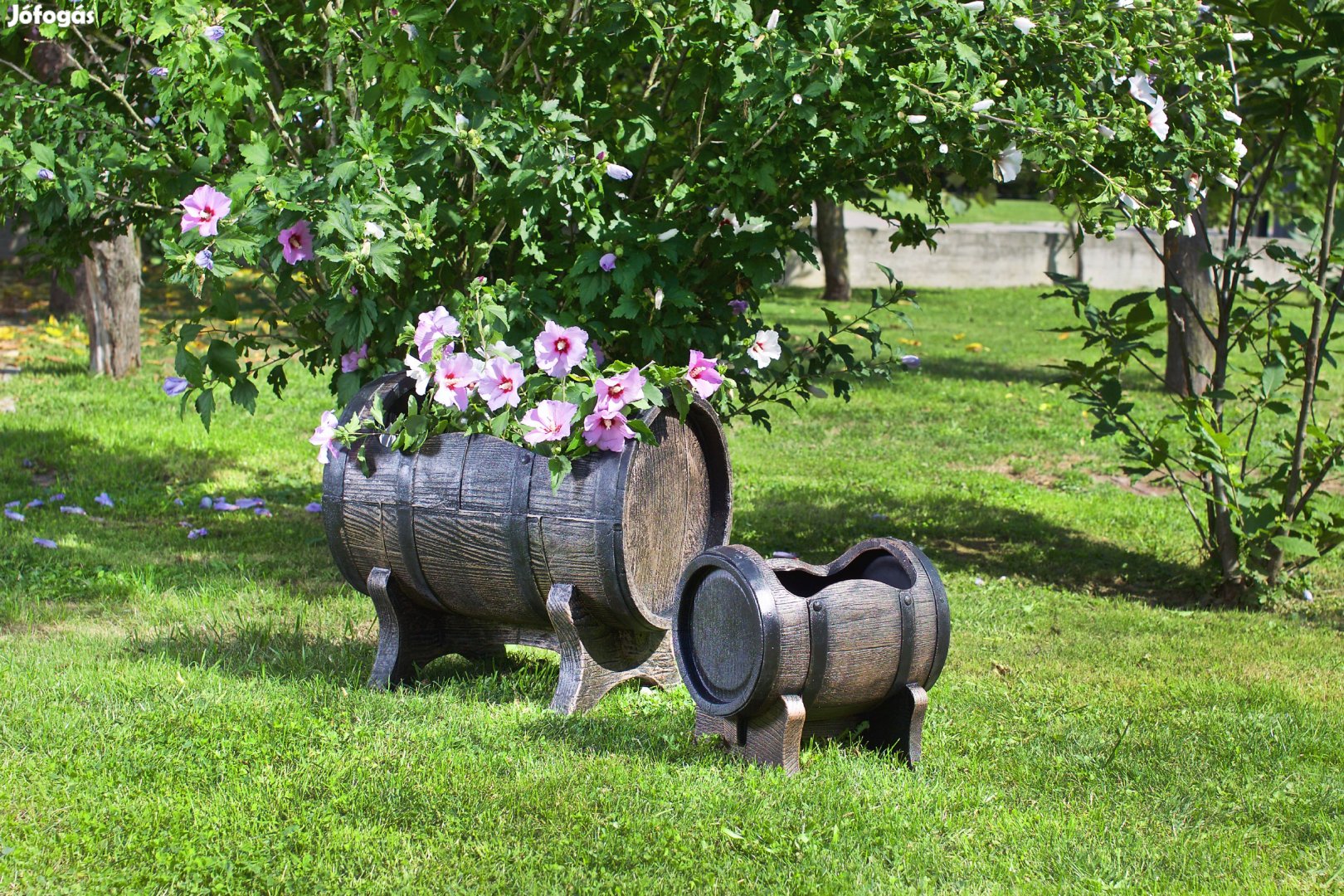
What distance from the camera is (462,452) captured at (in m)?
4.14

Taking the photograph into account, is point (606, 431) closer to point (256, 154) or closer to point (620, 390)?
point (620, 390)

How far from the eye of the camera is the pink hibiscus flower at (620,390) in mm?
3744

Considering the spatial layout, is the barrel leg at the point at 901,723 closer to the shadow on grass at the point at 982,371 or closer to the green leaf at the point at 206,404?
the green leaf at the point at 206,404

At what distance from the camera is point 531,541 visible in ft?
13.0

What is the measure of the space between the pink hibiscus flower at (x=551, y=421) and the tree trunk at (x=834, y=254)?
13.2 meters

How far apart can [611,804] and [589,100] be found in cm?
270

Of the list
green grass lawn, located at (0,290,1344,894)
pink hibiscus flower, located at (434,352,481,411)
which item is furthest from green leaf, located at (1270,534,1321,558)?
pink hibiscus flower, located at (434,352,481,411)

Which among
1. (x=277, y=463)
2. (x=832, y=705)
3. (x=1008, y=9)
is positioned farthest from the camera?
(x=277, y=463)

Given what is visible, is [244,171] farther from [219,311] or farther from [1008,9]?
[1008,9]

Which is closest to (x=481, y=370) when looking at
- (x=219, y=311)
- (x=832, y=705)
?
(x=219, y=311)

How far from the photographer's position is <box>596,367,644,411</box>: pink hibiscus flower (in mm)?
3744

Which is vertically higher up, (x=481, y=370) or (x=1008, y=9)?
(x=1008, y=9)

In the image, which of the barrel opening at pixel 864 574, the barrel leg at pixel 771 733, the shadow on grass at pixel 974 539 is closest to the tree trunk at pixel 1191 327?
the shadow on grass at pixel 974 539

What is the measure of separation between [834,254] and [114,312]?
961cm
